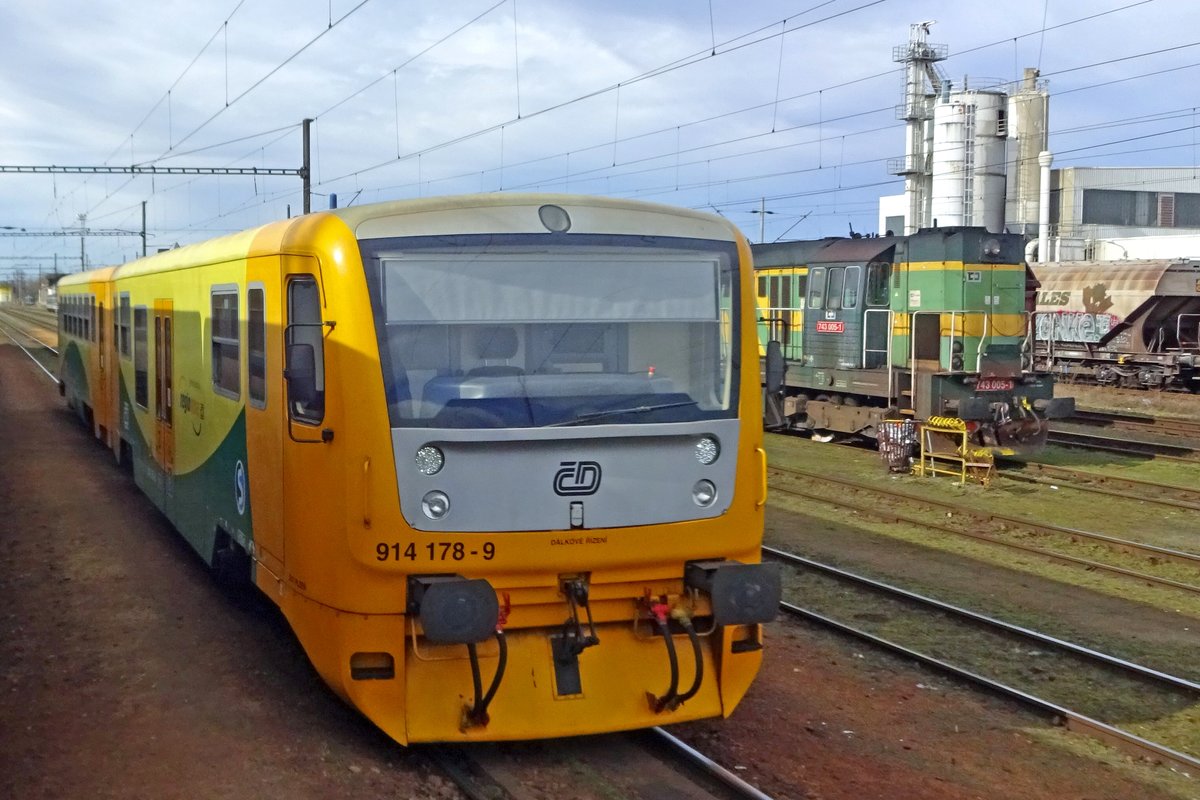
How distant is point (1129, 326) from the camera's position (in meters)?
30.2

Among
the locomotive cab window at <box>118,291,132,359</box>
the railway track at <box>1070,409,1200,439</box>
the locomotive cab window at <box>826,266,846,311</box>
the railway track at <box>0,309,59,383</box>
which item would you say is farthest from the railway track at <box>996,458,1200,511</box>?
the railway track at <box>0,309,59,383</box>

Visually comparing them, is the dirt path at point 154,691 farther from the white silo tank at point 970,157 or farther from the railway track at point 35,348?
the white silo tank at point 970,157

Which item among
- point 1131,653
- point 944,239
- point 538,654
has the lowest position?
point 1131,653

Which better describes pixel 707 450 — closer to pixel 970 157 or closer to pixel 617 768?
pixel 617 768

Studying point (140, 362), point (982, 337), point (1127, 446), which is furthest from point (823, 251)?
point (140, 362)

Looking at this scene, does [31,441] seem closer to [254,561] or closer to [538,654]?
[254,561]

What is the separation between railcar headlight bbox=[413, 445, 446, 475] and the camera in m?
5.74

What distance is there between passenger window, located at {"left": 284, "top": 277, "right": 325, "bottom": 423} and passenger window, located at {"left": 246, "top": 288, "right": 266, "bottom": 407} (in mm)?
643

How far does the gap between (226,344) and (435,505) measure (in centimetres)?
296

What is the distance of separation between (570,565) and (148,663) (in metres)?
3.53

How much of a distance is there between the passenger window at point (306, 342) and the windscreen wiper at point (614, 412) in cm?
118

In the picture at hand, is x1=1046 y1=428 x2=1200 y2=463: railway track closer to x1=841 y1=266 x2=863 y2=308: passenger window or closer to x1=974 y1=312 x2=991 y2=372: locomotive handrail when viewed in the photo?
x1=974 y1=312 x2=991 y2=372: locomotive handrail

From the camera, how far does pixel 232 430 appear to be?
25.9ft

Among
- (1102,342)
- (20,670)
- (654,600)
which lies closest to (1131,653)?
(654,600)
